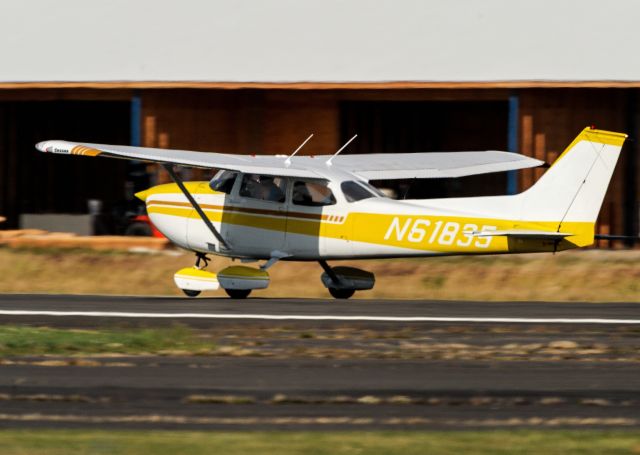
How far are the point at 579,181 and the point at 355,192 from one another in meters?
3.11

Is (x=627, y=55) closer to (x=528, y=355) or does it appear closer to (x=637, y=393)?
(x=528, y=355)

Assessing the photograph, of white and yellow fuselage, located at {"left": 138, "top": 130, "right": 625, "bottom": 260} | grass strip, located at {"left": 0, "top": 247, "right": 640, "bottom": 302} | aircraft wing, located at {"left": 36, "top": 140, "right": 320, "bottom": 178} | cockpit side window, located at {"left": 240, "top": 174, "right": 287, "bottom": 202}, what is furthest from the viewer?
grass strip, located at {"left": 0, "top": 247, "right": 640, "bottom": 302}

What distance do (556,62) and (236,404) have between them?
1601 cm

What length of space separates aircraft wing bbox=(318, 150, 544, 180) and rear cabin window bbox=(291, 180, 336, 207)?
170 cm

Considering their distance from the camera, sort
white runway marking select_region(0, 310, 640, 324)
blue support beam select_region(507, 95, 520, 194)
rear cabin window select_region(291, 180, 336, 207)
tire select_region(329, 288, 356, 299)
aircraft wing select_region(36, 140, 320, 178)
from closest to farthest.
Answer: white runway marking select_region(0, 310, 640, 324)
aircraft wing select_region(36, 140, 320, 178)
rear cabin window select_region(291, 180, 336, 207)
tire select_region(329, 288, 356, 299)
blue support beam select_region(507, 95, 520, 194)

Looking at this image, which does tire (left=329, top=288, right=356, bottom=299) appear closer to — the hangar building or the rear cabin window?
the rear cabin window

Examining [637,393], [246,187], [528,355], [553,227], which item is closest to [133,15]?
[246,187]

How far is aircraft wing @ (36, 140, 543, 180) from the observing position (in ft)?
60.3

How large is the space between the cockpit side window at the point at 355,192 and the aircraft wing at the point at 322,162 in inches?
15.4

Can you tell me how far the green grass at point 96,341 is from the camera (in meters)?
13.2

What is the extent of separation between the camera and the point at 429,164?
70.0 ft

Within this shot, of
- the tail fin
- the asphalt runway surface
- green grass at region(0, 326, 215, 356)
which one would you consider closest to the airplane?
the tail fin

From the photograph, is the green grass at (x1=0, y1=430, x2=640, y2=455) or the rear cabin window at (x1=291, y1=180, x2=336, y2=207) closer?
the green grass at (x1=0, y1=430, x2=640, y2=455)

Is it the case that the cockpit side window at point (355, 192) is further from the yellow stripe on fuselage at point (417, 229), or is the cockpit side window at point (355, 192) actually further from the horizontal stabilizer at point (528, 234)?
the horizontal stabilizer at point (528, 234)
